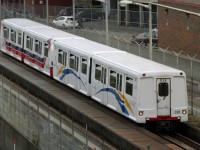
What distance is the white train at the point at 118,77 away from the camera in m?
25.8

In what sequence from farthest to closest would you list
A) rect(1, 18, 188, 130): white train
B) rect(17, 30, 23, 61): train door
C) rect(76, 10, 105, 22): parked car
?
rect(76, 10, 105, 22): parked car, rect(17, 30, 23, 61): train door, rect(1, 18, 188, 130): white train

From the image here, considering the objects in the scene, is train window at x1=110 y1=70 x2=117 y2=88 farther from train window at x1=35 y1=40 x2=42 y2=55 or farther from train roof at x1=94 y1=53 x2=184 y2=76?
train window at x1=35 y1=40 x2=42 y2=55

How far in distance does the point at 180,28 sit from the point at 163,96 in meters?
18.3

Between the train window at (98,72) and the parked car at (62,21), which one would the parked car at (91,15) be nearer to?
the parked car at (62,21)

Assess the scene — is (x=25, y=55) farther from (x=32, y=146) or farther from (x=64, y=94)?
(x=32, y=146)

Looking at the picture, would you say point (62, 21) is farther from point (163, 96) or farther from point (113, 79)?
point (163, 96)

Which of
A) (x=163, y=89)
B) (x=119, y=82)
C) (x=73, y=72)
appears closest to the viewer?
(x=163, y=89)

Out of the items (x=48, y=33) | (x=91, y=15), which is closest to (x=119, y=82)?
(x=48, y=33)

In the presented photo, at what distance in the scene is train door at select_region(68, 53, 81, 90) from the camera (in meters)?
32.7

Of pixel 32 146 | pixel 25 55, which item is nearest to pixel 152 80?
pixel 32 146

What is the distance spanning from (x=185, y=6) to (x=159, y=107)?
20.4m

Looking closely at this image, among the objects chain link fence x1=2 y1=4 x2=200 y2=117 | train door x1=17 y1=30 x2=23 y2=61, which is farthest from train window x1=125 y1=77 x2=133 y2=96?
train door x1=17 y1=30 x2=23 y2=61

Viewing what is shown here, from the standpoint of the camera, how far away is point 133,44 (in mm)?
41500

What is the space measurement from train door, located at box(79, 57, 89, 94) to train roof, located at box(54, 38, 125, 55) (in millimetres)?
466
